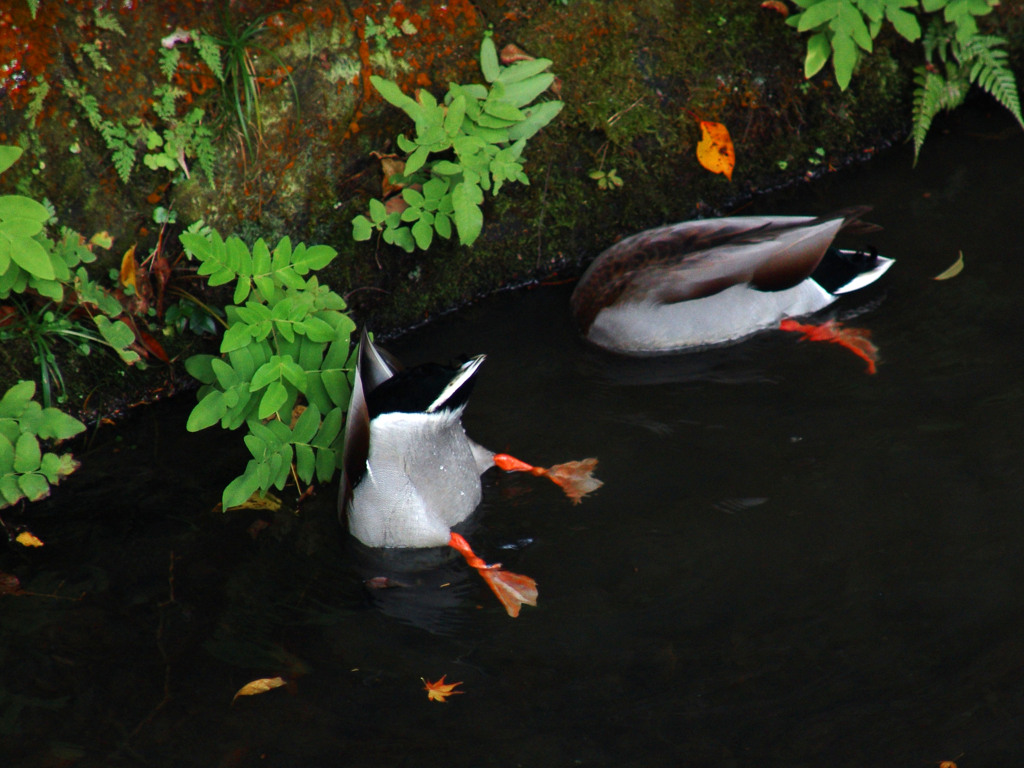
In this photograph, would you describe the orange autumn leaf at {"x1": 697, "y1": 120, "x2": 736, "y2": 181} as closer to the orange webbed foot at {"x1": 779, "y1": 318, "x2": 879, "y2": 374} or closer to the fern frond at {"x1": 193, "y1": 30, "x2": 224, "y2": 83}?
the orange webbed foot at {"x1": 779, "y1": 318, "x2": 879, "y2": 374}

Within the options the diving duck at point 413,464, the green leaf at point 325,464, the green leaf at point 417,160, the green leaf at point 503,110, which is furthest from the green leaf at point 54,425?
the green leaf at point 503,110

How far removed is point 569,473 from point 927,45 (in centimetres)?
332

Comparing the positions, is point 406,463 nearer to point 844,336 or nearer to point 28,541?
point 28,541

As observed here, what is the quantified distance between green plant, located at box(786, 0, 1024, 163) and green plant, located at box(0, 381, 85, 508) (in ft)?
12.5

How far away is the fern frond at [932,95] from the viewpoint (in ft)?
16.1

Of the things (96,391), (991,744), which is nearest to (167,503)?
(96,391)

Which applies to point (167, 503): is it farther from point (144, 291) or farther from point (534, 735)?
point (534, 735)

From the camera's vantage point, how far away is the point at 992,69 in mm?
4879

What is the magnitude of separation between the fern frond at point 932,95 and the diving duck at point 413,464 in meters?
2.99

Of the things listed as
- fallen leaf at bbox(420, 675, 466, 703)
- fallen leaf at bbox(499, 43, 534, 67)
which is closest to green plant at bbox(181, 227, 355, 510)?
fallen leaf at bbox(420, 675, 466, 703)

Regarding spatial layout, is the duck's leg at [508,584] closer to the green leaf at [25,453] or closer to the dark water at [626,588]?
the dark water at [626,588]

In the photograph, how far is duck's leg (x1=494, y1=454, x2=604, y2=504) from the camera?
3.60 metres

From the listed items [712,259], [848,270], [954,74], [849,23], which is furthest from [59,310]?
[954,74]

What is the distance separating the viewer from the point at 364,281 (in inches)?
171
